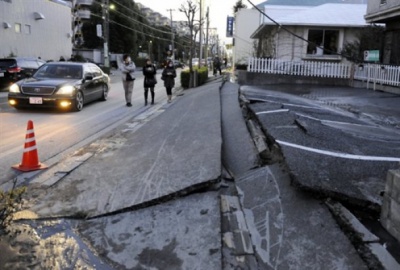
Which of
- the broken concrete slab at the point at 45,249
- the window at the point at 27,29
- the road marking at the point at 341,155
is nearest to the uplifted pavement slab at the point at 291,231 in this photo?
the road marking at the point at 341,155

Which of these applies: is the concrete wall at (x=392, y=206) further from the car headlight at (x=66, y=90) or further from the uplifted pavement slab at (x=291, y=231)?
the car headlight at (x=66, y=90)

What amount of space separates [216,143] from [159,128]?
107 inches

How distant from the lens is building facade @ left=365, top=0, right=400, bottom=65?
63.4ft

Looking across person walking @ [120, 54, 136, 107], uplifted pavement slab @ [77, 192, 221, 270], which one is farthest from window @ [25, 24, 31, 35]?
uplifted pavement slab @ [77, 192, 221, 270]

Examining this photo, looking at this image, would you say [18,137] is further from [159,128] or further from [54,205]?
[54,205]

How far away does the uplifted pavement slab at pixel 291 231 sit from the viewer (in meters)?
3.33

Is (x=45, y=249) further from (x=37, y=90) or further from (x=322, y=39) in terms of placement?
(x=322, y=39)

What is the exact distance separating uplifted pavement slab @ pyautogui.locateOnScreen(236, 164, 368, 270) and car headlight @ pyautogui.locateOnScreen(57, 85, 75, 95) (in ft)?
29.5

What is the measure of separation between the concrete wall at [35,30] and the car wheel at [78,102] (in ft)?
65.9

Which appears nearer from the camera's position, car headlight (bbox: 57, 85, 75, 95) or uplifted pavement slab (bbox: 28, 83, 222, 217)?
uplifted pavement slab (bbox: 28, 83, 222, 217)

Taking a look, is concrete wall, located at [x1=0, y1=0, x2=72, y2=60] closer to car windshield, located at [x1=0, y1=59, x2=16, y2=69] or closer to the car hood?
car windshield, located at [x1=0, y1=59, x2=16, y2=69]

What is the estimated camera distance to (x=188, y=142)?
7.12m

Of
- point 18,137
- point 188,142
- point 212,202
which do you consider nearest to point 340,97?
point 188,142

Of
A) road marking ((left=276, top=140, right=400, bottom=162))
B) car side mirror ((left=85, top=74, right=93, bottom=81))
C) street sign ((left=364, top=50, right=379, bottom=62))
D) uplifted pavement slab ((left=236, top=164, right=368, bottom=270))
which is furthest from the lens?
street sign ((left=364, top=50, right=379, bottom=62))
